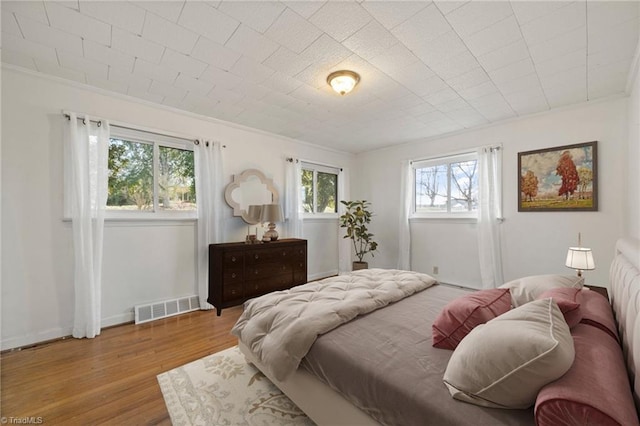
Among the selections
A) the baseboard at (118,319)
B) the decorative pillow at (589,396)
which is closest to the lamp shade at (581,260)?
the decorative pillow at (589,396)

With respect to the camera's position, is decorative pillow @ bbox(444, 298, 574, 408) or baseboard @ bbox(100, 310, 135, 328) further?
baseboard @ bbox(100, 310, 135, 328)

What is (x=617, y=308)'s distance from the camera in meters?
1.36

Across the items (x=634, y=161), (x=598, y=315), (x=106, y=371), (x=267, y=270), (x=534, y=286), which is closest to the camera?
(x=598, y=315)

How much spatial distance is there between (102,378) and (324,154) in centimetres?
423

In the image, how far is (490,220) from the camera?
12.0ft

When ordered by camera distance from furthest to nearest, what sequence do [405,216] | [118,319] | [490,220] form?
[405,216] < [490,220] < [118,319]

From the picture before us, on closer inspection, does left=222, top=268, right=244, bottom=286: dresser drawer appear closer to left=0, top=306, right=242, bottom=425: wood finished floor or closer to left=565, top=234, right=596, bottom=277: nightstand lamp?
left=0, top=306, right=242, bottom=425: wood finished floor

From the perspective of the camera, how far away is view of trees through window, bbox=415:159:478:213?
4.08 metres

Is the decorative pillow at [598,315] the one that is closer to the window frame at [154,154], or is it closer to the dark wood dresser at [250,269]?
the dark wood dresser at [250,269]

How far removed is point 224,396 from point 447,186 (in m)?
4.12

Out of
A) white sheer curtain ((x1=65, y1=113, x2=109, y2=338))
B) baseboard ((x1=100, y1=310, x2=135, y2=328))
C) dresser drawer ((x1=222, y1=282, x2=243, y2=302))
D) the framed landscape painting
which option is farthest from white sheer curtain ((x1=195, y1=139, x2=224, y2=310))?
the framed landscape painting

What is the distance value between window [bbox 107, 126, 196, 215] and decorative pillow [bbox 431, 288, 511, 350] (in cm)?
318

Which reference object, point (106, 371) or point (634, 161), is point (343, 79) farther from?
point (106, 371)

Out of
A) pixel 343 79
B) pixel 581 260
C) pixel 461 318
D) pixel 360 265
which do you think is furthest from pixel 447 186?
pixel 461 318
